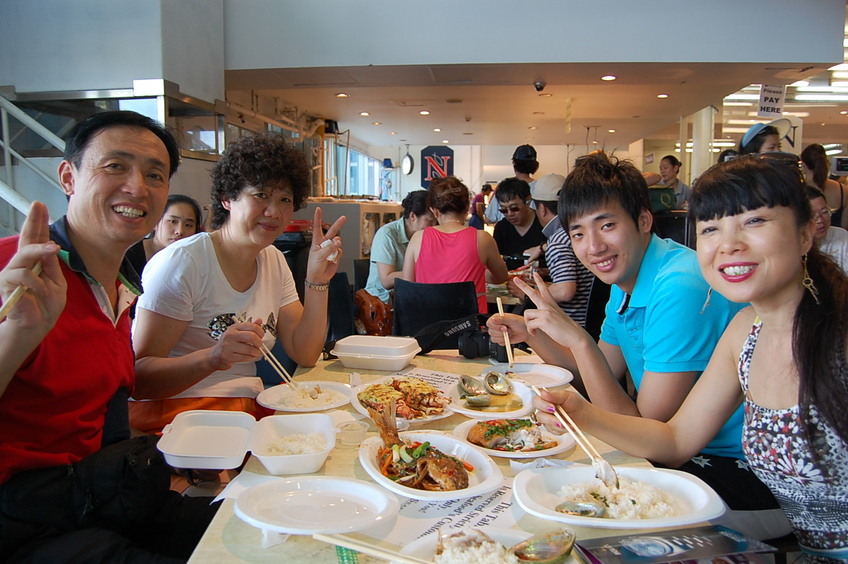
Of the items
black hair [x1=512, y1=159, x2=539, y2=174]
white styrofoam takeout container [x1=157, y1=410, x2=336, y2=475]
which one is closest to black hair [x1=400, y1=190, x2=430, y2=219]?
black hair [x1=512, y1=159, x2=539, y2=174]

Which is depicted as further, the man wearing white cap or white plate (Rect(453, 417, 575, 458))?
the man wearing white cap

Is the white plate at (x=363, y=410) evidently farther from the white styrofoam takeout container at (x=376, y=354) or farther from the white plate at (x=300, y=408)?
the white styrofoam takeout container at (x=376, y=354)

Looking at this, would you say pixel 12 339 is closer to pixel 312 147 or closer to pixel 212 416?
pixel 212 416

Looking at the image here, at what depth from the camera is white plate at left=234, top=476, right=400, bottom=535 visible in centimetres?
92

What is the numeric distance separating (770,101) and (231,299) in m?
5.95

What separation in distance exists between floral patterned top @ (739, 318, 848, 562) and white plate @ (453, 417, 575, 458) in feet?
1.31

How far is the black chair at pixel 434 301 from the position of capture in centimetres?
337

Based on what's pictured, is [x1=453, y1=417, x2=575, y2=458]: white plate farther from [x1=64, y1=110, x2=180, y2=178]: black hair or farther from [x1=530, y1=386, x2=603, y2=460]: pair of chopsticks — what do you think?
[x1=64, y1=110, x2=180, y2=178]: black hair

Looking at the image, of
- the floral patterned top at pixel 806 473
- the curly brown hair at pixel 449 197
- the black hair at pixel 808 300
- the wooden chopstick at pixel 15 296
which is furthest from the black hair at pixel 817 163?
the wooden chopstick at pixel 15 296

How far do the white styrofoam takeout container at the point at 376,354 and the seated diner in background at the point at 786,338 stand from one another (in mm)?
877

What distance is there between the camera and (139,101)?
516 cm

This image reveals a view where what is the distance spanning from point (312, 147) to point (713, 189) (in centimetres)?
980

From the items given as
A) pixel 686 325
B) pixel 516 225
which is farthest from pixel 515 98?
pixel 686 325

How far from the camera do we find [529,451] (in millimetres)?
1333
